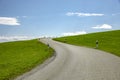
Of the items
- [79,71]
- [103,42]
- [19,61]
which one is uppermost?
[79,71]

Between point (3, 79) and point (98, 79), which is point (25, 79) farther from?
point (98, 79)

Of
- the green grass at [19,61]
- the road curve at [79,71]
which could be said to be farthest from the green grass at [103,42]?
the road curve at [79,71]

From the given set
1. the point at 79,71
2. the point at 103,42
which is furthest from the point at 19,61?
the point at 103,42

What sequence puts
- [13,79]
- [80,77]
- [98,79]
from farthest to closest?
1. [13,79]
2. [80,77]
3. [98,79]

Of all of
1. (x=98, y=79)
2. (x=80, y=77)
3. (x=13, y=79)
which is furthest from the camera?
(x=13, y=79)

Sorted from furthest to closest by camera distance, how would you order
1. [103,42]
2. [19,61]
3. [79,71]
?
1. [103,42]
2. [19,61]
3. [79,71]

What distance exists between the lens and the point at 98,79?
441 inches

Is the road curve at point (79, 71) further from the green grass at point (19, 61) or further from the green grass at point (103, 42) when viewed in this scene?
the green grass at point (103, 42)

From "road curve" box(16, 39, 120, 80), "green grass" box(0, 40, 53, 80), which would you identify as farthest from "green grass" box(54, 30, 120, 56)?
"road curve" box(16, 39, 120, 80)

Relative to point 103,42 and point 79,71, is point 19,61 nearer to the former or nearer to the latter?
point 79,71

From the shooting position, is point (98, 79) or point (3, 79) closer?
point (98, 79)

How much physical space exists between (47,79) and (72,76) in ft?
4.59

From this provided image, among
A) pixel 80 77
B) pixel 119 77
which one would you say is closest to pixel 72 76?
pixel 80 77

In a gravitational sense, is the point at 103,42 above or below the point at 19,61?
above
